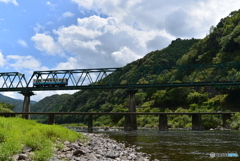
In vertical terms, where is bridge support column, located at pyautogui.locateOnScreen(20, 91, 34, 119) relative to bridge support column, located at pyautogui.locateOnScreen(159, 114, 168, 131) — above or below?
above

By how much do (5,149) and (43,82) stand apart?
89088 mm

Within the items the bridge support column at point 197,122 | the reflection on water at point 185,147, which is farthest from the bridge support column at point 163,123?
the reflection on water at point 185,147

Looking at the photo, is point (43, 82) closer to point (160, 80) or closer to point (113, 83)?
point (113, 83)

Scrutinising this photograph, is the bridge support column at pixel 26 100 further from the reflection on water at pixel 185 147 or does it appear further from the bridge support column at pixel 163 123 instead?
the reflection on water at pixel 185 147

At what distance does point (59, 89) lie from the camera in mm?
94875

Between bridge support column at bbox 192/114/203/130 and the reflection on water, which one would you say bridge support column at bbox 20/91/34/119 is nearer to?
bridge support column at bbox 192/114/203/130

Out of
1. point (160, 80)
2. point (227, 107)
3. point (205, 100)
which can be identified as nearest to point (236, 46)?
point (205, 100)

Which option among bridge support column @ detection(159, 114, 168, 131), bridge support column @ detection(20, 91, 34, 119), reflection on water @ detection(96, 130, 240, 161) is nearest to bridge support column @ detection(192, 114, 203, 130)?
bridge support column @ detection(159, 114, 168, 131)

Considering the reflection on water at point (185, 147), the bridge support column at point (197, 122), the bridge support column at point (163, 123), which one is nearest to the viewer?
the reflection on water at point (185, 147)

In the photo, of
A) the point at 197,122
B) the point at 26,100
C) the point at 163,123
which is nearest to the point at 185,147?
the point at 163,123

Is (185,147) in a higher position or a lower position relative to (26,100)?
lower

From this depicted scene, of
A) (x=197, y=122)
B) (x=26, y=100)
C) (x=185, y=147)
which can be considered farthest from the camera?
(x=26, y=100)

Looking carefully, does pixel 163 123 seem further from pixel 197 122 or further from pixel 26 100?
pixel 26 100

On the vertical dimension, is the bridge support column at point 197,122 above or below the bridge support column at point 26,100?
below
